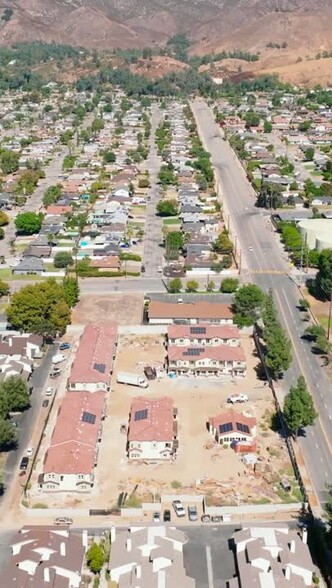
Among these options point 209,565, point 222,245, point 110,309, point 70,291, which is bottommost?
point 209,565

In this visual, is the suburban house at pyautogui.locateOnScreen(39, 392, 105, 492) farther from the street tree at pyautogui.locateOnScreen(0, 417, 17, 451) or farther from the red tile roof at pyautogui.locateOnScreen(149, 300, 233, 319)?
the red tile roof at pyautogui.locateOnScreen(149, 300, 233, 319)

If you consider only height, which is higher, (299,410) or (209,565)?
(299,410)

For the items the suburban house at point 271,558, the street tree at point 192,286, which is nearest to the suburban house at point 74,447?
the suburban house at point 271,558

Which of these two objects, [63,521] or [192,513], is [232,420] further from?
[63,521]

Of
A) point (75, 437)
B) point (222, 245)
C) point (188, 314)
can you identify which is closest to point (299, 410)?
point (75, 437)

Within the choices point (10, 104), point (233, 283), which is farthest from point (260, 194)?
point (10, 104)

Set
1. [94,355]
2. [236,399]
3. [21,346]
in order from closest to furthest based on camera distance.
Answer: [236,399]
[94,355]
[21,346]

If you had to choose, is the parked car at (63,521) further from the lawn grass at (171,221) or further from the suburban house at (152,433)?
the lawn grass at (171,221)
